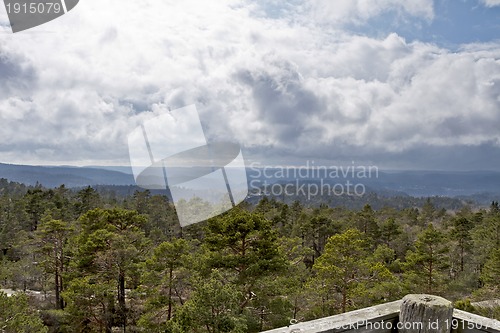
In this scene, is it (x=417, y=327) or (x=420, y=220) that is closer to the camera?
(x=417, y=327)

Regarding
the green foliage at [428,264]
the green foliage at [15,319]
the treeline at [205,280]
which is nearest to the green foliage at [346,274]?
the treeline at [205,280]

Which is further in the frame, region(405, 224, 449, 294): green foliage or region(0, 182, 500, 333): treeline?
region(405, 224, 449, 294): green foliage

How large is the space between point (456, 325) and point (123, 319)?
1722cm

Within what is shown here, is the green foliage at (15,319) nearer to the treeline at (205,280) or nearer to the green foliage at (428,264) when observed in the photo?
the treeline at (205,280)

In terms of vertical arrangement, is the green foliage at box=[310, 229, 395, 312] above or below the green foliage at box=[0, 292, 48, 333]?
below

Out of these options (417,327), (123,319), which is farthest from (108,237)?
A: (417,327)

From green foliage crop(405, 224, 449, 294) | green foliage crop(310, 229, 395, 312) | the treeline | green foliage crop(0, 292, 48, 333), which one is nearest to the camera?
green foliage crop(0, 292, 48, 333)

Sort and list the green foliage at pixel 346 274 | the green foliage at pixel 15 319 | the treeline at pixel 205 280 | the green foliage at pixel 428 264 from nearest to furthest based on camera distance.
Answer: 1. the green foliage at pixel 15 319
2. the treeline at pixel 205 280
3. the green foliage at pixel 346 274
4. the green foliage at pixel 428 264

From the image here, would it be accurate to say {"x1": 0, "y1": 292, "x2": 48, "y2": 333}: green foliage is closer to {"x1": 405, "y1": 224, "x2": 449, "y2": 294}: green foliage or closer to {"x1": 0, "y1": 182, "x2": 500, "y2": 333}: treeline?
{"x1": 0, "y1": 182, "x2": 500, "y2": 333}: treeline

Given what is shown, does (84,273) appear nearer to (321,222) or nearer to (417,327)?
(417,327)

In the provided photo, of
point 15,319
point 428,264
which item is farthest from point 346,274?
point 15,319

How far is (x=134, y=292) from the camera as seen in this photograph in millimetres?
15391

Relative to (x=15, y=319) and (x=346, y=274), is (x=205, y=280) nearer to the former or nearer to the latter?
(x=15, y=319)

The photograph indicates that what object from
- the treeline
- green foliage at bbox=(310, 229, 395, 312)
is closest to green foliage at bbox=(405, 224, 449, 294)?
the treeline
